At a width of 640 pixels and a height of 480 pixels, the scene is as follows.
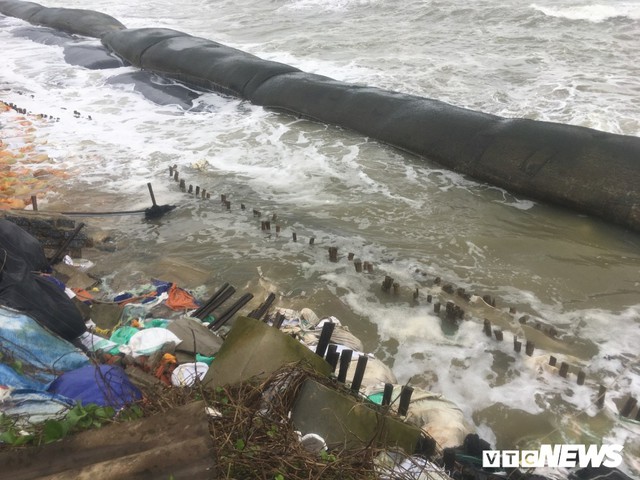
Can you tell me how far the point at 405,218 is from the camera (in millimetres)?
8609

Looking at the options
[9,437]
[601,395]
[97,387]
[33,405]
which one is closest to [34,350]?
[33,405]

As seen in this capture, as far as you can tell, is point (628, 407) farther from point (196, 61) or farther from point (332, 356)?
point (196, 61)

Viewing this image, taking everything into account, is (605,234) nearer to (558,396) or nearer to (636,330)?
(636,330)

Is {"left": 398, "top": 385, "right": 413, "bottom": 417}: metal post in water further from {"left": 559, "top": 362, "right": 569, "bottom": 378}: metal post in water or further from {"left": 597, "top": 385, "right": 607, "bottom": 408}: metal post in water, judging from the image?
{"left": 597, "top": 385, "right": 607, "bottom": 408}: metal post in water

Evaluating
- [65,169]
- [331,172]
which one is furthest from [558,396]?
[65,169]

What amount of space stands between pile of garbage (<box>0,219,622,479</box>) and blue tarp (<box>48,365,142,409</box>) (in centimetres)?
1

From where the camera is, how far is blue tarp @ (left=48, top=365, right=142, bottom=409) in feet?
12.7

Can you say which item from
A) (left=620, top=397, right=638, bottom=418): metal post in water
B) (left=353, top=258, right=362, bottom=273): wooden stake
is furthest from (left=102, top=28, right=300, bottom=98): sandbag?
(left=620, top=397, right=638, bottom=418): metal post in water

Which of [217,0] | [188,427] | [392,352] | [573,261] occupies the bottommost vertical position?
[392,352]

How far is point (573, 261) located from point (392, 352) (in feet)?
11.5

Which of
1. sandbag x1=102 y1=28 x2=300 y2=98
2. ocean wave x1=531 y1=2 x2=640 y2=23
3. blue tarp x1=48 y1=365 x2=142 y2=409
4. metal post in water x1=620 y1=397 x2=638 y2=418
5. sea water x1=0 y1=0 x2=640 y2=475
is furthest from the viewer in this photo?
ocean wave x1=531 y1=2 x2=640 y2=23

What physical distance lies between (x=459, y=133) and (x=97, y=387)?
8790 millimetres

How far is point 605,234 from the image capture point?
25.9 ft

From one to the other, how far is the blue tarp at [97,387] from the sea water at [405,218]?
271 cm
